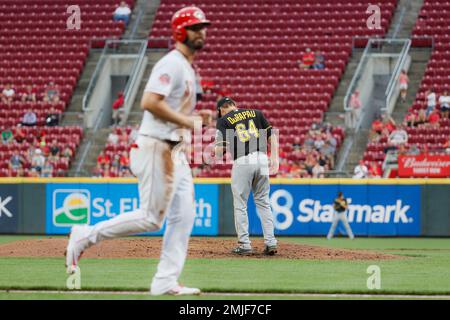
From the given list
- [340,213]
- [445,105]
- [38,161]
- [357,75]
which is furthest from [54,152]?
[445,105]

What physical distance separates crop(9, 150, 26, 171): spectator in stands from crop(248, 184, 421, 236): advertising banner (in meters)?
7.03

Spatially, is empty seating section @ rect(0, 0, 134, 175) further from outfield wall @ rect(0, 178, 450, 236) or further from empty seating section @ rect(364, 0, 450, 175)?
empty seating section @ rect(364, 0, 450, 175)

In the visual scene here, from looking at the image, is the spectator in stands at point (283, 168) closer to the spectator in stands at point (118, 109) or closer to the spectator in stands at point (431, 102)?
the spectator in stands at point (431, 102)

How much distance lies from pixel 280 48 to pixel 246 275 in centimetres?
1994

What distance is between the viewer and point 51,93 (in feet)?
97.2

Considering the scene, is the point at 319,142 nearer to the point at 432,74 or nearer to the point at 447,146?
the point at 447,146

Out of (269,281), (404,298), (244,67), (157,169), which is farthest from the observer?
(244,67)

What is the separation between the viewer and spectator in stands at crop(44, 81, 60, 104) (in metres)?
29.4

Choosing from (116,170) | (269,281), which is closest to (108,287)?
(269,281)

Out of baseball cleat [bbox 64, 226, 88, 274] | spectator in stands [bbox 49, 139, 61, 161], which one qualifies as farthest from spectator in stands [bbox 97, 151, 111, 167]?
baseball cleat [bbox 64, 226, 88, 274]
